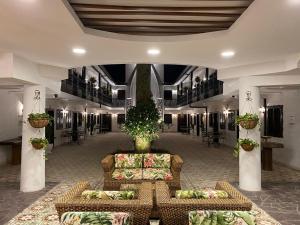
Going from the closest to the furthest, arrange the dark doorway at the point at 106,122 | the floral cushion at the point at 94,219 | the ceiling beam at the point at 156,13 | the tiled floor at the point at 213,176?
the floral cushion at the point at 94,219
the ceiling beam at the point at 156,13
the tiled floor at the point at 213,176
the dark doorway at the point at 106,122

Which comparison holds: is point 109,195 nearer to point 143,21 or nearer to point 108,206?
point 108,206

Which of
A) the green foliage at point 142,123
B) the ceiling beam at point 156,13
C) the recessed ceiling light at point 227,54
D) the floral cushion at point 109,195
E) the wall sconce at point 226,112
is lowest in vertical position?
the floral cushion at point 109,195

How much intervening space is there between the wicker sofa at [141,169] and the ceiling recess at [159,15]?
2686 millimetres

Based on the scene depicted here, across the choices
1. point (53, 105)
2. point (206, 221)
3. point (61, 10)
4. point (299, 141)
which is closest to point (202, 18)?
point (61, 10)

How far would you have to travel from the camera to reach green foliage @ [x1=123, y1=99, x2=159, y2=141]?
25.3 ft

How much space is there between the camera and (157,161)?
5.93 metres

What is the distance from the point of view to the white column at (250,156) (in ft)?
20.2

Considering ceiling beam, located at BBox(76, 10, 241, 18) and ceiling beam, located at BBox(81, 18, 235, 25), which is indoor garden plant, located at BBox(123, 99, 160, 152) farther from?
ceiling beam, located at BBox(76, 10, 241, 18)

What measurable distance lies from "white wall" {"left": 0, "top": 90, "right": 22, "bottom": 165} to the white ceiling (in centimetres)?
476

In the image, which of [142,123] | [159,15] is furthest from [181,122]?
[159,15]

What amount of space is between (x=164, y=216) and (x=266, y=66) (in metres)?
4.37

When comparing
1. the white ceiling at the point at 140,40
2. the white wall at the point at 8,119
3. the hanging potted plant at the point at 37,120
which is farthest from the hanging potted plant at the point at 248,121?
the white wall at the point at 8,119

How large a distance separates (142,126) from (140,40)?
3.74 metres

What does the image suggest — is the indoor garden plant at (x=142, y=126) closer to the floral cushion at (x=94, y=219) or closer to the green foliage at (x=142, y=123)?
the green foliage at (x=142, y=123)
